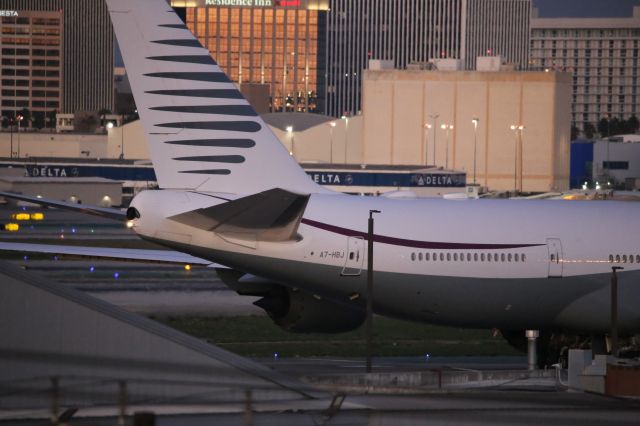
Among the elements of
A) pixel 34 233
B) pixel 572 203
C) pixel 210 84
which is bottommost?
pixel 34 233

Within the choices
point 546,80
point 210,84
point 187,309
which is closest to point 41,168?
point 546,80

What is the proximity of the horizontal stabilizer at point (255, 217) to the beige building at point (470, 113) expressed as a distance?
11610cm

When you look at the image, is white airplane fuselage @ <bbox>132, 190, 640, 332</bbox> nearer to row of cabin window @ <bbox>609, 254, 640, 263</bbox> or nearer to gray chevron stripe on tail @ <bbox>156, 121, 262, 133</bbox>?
row of cabin window @ <bbox>609, 254, 640, 263</bbox>

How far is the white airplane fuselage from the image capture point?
38.1 metres

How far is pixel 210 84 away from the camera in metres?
39.7

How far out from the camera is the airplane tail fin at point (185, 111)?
3931 cm

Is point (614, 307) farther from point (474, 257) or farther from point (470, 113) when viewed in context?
point (470, 113)

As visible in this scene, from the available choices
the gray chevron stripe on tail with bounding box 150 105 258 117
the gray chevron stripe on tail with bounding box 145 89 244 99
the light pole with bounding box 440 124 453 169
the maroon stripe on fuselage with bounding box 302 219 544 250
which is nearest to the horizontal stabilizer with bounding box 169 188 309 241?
the maroon stripe on fuselage with bounding box 302 219 544 250

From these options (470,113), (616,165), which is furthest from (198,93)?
(616,165)

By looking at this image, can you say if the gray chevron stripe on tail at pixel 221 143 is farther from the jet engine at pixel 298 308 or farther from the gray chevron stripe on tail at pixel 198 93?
the jet engine at pixel 298 308

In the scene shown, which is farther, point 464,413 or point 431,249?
point 431,249

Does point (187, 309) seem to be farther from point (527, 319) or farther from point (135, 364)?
point (135, 364)

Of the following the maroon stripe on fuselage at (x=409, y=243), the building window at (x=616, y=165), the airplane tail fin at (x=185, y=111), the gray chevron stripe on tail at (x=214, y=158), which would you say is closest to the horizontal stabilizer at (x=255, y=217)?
the maroon stripe on fuselage at (x=409, y=243)

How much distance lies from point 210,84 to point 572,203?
1139cm
